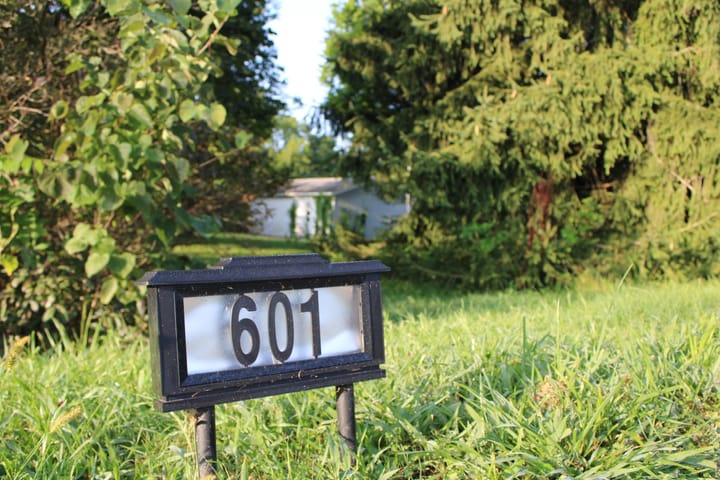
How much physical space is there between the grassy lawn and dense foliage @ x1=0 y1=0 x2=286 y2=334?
105 cm

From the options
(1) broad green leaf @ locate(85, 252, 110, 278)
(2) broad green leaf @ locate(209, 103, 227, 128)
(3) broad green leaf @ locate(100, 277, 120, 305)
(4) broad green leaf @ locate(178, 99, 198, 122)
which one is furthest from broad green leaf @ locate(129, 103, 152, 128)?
(3) broad green leaf @ locate(100, 277, 120, 305)

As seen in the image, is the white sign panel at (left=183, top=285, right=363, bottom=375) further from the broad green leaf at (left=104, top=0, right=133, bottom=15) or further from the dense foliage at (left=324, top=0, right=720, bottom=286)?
the dense foliage at (left=324, top=0, right=720, bottom=286)

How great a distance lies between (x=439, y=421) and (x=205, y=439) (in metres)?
0.98

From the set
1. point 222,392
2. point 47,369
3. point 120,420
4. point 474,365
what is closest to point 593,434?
point 474,365

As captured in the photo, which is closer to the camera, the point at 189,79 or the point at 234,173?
the point at 189,79

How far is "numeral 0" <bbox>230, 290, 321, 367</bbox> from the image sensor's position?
201 centimetres

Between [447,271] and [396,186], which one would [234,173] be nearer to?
[396,186]

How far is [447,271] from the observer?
10.2 m

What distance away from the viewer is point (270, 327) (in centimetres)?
206

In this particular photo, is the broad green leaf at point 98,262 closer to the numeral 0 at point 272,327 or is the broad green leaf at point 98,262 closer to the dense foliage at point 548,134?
the numeral 0 at point 272,327

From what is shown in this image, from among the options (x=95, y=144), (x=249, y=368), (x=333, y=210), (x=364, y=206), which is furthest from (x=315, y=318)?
(x=364, y=206)

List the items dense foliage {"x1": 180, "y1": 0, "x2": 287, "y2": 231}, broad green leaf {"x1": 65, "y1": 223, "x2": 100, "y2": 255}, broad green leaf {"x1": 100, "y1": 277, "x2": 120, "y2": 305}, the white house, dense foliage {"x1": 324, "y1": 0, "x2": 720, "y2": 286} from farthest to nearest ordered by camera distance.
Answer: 1. the white house
2. dense foliage {"x1": 324, "y1": 0, "x2": 720, "y2": 286}
3. dense foliage {"x1": 180, "y1": 0, "x2": 287, "y2": 231}
4. broad green leaf {"x1": 100, "y1": 277, "x2": 120, "y2": 305}
5. broad green leaf {"x1": 65, "y1": 223, "x2": 100, "y2": 255}

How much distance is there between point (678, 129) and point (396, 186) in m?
3.62

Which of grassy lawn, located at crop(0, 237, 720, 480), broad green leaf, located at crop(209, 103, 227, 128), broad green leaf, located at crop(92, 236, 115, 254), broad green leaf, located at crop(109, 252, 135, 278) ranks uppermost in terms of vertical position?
broad green leaf, located at crop(209, 103, 227, 128)
